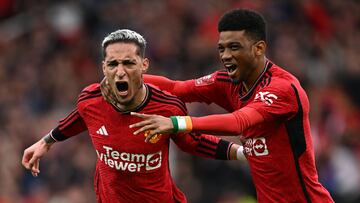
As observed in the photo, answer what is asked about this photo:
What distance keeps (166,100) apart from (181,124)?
99cm

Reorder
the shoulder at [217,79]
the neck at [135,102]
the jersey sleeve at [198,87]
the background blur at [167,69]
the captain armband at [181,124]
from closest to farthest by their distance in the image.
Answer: the captain armband at [181,124] → the neck at [135,102] → the shoulder at [217,79] → the jersey sleeve at [198,87] → the background blur at [167,69]

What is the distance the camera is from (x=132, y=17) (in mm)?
16000

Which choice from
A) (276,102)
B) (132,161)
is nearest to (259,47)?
(276,102)

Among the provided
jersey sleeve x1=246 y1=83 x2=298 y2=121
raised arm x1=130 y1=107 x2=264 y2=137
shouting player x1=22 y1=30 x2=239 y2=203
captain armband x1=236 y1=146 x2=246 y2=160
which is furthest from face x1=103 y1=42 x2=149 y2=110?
captain armband x1=236 y1=146 x2=246 y2=160

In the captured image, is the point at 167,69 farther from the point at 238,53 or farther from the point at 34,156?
the point at 238,53

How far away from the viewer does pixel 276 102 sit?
766 cm

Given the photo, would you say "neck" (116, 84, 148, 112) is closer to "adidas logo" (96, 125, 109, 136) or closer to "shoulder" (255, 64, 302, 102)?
"adidas logo" (96, 125, 109, 136)

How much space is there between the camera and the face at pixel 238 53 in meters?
7.82

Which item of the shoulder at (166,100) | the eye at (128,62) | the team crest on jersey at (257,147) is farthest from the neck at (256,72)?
the eye at (128,62)

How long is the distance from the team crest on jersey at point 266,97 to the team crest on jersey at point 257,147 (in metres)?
0.36

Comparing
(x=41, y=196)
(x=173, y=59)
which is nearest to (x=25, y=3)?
(x=173, y=59)

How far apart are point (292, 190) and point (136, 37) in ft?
5.12

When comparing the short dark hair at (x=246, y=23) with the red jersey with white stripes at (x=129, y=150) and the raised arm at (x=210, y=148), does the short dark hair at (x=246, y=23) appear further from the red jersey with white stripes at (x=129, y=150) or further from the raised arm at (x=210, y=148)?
the raised arm at (x=210, y=148)

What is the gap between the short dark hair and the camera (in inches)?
309
